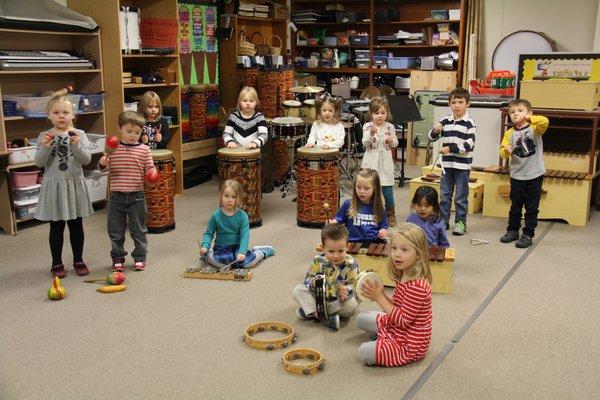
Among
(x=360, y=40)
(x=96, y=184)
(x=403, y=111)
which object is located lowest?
(x=96, y=184)

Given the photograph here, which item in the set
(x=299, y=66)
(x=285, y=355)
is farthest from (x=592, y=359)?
(x=299, y=66)

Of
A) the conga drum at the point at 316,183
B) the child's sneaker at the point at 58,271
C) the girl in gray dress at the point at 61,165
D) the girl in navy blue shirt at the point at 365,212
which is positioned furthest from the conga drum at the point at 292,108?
the child's sneaker at the point at 58,271

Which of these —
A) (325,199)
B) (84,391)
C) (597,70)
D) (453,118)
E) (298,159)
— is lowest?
(84,391)

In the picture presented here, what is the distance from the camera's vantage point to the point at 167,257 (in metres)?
4.82

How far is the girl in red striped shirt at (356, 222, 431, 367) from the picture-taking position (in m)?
2.96

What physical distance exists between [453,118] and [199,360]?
3.14 metres

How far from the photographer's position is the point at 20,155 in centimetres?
547

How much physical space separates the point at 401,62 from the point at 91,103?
16.1 ft

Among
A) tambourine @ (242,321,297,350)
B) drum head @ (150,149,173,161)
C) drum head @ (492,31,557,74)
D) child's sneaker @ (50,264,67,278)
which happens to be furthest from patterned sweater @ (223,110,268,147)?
drum head @ (492,31,557,74)

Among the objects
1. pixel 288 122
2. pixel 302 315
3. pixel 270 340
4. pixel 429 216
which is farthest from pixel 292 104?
pixel 270 340

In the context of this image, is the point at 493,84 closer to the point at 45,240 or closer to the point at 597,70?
the point at 597,70

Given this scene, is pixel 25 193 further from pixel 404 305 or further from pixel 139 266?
pixel 404 305

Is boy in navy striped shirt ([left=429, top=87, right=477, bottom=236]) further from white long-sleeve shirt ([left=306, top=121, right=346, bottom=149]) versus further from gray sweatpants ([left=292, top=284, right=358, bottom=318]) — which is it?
gray sweatpants ([left=292, top=284, right=358, bottom=318])

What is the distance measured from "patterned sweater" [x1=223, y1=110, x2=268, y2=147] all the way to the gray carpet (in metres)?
1.16
